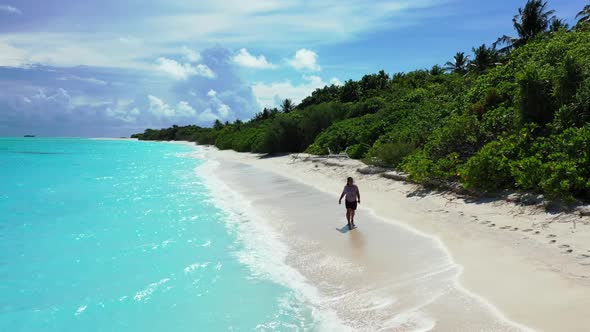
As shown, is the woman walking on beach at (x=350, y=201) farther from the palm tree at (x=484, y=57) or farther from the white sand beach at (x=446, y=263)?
the palm tree at (x=484, y=57)

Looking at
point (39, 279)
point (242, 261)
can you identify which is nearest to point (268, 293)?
point (242, 261)

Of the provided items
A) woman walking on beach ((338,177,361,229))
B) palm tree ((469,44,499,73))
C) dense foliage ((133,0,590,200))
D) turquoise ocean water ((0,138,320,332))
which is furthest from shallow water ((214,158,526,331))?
palm tree ((469,44,499,73))

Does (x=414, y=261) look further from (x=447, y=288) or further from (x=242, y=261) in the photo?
(x=242, y=261)

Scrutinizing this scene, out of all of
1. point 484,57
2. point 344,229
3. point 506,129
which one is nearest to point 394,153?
point 506,129

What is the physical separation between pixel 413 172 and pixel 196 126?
467 feet

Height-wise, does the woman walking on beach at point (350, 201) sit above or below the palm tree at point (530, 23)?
below

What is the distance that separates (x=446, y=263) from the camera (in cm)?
742

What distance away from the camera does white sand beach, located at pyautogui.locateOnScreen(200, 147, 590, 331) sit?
541 cm

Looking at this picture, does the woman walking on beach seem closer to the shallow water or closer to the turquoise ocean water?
the shallow water

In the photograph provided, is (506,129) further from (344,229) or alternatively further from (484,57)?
(484,57)

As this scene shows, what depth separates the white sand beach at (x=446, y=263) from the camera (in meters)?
5.41

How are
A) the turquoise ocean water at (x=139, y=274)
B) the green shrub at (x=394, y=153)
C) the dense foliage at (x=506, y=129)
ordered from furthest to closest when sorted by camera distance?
the green shrub at (x=394, y=153) → the dense foliage at (x=506, y=129) → the turquoise ocean water at (x=139, y=274)

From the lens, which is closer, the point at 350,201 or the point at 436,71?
the point at 350,201

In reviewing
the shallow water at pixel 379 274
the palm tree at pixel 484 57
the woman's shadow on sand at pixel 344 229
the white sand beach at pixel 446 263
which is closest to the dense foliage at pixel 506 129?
the white sand beach at pixel 446 263
